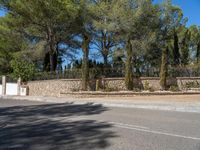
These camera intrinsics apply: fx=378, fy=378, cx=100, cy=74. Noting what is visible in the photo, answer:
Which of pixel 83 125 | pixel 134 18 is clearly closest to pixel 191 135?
pixel 83 125

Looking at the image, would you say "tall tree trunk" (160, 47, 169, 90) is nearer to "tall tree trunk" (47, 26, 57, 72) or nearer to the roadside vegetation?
the roadside vegetation

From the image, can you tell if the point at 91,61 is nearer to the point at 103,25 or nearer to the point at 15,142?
the point at 103,25

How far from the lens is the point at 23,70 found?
3369 centimetres

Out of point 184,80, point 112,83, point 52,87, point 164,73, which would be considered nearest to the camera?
point 164,73

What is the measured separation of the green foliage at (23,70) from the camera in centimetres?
3328

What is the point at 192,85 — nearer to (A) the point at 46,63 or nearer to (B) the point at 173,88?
(B) the point at 173,88

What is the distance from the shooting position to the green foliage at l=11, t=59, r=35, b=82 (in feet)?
109

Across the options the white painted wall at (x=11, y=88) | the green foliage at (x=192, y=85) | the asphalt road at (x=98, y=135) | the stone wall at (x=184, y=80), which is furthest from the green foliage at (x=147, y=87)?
the asphalt road at (x=98, y=135)

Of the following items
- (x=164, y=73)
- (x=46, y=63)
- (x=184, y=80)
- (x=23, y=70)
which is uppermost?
(x=46, y=63)

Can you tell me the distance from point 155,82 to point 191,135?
63.7 ft

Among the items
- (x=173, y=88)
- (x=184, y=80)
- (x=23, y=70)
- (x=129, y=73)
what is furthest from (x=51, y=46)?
(x=184, y=80)

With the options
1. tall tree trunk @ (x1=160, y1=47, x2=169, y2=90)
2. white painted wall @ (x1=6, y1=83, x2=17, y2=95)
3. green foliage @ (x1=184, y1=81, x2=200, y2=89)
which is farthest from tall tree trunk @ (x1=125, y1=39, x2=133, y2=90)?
white painted wall @ (x1=6, y1=83, x2=17, y2=95)

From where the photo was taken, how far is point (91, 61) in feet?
112

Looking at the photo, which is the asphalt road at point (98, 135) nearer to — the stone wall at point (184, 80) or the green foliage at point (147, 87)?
the green foliage at point (147, 87)
